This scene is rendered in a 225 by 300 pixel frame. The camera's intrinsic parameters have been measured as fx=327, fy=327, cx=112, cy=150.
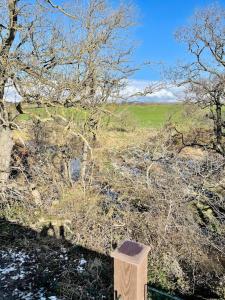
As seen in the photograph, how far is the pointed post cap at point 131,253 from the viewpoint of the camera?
2.58m

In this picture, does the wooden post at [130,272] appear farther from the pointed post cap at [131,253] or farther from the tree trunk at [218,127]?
the tree trunk at [218,127]

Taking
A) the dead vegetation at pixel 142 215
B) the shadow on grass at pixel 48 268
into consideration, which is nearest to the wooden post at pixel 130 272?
the shadow on grass at pixel 48 268

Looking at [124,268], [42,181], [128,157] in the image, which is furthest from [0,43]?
[128,157]

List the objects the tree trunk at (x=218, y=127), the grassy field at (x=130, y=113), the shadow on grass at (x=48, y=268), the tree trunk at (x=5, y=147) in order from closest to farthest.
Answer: the shadow on grass at (x=48, y=268)
the tree trunk at (x=5, y=147)
the grassy field at (x=130, y=113)
the tree trunk at (x=218, y=127)

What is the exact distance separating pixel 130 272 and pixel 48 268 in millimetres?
2703

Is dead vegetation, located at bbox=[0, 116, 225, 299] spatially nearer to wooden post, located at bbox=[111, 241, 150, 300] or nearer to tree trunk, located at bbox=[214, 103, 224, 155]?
wooden post, located at bbox=[111, 241, 150, 300]

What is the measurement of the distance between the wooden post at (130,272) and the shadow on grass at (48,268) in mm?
1745

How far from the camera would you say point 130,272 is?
2.60 metres

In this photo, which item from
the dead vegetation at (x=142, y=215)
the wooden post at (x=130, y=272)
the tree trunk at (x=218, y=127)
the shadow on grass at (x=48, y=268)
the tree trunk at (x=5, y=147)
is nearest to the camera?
the wooden post at (x=130, y=272)

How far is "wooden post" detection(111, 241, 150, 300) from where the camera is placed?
8.46 ft

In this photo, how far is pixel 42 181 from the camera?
25.3ft

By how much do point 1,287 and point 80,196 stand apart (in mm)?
2939

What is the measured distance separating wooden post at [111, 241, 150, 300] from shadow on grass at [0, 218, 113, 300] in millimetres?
1745

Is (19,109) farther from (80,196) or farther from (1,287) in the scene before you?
(1,287)
